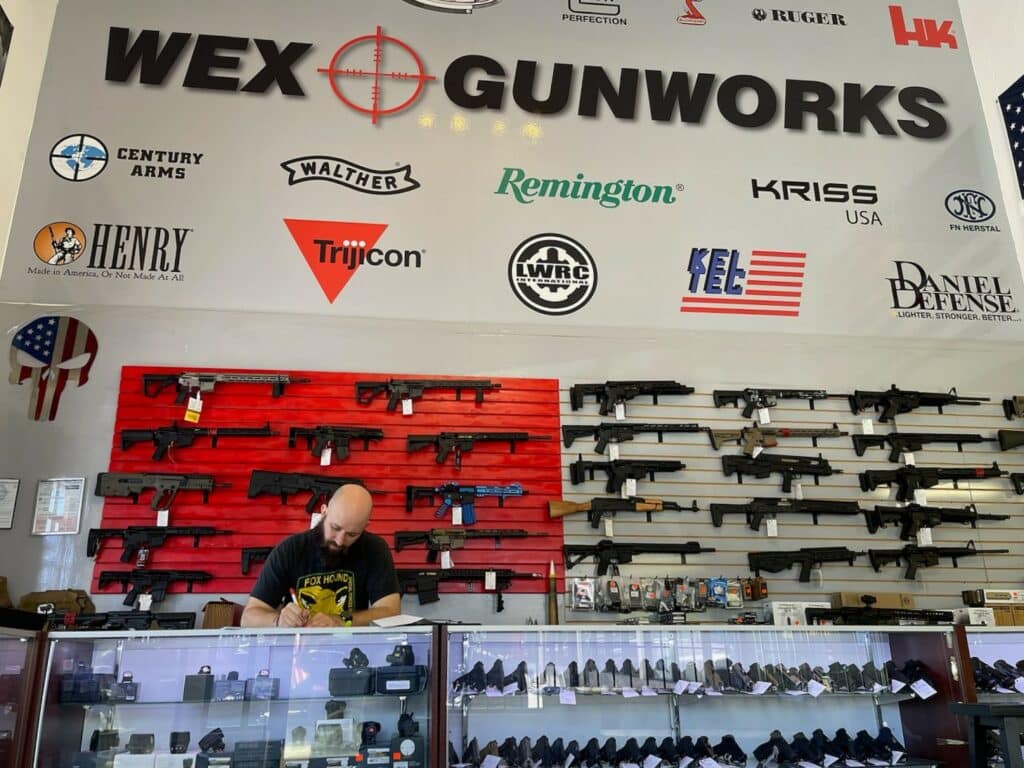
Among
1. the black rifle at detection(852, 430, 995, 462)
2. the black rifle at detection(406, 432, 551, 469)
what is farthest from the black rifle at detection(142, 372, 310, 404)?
the black rifle at detection(852, 430, 995, 462)

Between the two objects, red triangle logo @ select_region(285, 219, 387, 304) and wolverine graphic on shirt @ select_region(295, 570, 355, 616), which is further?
red triangle logo @ select_region(285, 219, 387, 304)

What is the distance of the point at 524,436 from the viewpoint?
652cm

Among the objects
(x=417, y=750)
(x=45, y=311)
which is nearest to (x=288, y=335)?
(x=45, y=311)

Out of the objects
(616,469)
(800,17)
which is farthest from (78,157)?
(800,17)

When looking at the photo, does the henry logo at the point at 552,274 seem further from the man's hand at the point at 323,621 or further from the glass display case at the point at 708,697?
the man's hand at the point at 323,621

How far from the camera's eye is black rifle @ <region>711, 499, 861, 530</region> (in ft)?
21.3

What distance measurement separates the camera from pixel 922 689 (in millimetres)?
4711

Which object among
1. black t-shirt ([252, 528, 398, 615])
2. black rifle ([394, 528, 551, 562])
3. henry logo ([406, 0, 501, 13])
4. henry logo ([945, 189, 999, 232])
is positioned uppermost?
henry logo ([406, 0, 501, 13])

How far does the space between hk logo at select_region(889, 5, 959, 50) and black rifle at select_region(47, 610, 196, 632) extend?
7.78m

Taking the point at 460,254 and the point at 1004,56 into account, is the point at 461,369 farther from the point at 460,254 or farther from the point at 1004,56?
the point at 1004,56

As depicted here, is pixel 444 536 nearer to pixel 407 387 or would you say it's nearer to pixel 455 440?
pixel 455 440

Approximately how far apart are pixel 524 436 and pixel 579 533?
2.66 feet

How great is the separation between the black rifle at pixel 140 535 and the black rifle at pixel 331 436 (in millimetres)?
861

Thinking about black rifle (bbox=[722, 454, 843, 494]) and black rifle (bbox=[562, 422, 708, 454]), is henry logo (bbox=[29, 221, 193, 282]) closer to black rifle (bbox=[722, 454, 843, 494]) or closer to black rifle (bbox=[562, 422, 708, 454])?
black rifle (bbox=[562, 422, 708, 454])
